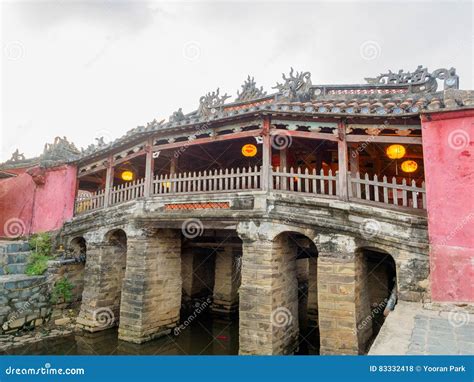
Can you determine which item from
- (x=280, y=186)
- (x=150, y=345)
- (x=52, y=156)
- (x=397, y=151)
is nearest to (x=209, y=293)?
(x=150, y=345)

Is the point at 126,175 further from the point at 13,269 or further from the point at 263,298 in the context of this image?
the point at 263,298

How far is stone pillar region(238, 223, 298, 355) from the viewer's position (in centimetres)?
742

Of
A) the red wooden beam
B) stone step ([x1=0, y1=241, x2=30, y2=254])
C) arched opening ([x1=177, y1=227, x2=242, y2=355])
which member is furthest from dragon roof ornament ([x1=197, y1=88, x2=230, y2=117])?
stone step ([x1=0, y1=241, x2=30, y2=254])

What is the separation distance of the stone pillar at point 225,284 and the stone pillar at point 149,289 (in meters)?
2.86

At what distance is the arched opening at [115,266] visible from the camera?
36.2 feet

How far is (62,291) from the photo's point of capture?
37.8ft

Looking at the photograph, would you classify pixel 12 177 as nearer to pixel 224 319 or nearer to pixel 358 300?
pixel 224 319

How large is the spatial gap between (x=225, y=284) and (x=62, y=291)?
246 inches

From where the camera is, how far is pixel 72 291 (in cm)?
1187

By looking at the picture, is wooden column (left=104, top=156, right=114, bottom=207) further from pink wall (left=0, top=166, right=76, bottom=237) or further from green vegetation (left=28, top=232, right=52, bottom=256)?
green vegetation (left=28, top=232, right=52, bottom=256)

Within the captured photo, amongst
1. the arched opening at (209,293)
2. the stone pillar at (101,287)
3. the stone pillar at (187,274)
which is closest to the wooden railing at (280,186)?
the arched opening at (209,293)

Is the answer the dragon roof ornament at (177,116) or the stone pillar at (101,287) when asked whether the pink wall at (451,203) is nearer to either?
the dragon roof ornament at (177,116)

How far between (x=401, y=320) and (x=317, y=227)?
2781mm
